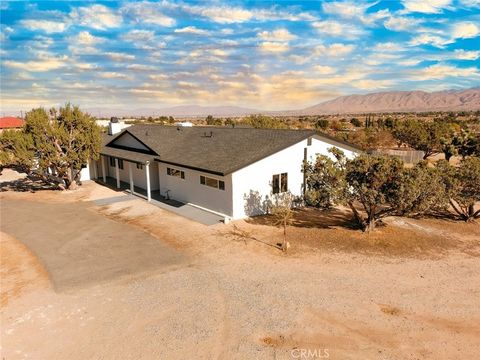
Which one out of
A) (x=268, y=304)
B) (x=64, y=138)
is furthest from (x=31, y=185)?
(x=268, y=304)

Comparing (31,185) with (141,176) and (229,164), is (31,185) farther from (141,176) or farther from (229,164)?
(229,164)

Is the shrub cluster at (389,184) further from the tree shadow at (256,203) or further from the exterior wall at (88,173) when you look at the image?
the exterior wall at (88,173)

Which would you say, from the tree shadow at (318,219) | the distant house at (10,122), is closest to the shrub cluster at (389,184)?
the tree shadow at (318,219)

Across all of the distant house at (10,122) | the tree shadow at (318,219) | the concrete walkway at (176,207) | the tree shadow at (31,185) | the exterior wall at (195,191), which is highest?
the distant house at (10,122)

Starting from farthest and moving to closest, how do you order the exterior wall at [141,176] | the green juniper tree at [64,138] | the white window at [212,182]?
the exterior wall at [141,176]
the green juniper tree at [64,138]
the white window at [212,182]

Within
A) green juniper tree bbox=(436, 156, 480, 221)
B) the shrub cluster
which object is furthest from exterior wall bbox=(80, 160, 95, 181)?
green juniper tree bbox=(436, 156, 480, 221)

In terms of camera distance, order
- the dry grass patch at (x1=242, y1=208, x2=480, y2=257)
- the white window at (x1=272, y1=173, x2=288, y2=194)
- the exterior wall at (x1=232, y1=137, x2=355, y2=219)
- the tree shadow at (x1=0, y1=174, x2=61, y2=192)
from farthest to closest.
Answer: the tree shadow at (x1=0, y1=174, x2=61, y2=192)
the white window at (x1=272, y1=173, x2=288, y2=194)
the exterior wall at (x1=232, y1=137, x2=355, y2=219)
the dry grass patch at (x1=242, y1=208, x2=480, y2=257)

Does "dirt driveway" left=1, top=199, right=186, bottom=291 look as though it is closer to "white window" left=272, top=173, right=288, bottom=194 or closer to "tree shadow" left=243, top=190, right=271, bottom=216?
"tree shadow" left=243, top=190, right=271, bottom=216
